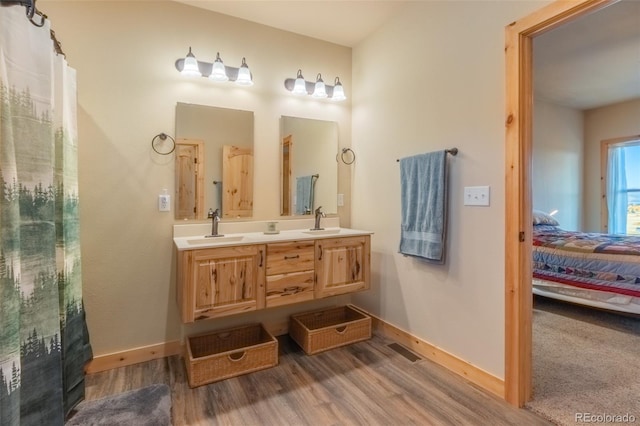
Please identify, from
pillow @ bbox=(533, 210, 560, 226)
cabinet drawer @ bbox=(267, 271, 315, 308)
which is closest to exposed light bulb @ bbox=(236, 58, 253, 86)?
cabinet drawer @ bbox=(267, 271, 315, 308)

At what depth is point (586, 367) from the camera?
83.7 inches

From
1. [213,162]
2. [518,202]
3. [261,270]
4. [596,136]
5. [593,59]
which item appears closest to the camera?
[518,202]

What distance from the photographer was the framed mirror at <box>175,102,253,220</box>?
7.69ft

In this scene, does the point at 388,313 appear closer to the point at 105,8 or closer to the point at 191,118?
the point at 191,118

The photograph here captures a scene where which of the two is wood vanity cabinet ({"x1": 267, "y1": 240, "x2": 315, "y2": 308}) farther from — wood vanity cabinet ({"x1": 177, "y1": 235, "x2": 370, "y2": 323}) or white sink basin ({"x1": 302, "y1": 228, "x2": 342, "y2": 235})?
white sink basin ({"x1": 302, "y1": 228, "x2": 342, "y2": 235})

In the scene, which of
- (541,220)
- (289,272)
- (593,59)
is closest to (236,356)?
(289,272)

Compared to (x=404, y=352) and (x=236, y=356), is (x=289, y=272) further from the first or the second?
(x=404, y=352)

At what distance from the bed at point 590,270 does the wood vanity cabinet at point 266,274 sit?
223cm

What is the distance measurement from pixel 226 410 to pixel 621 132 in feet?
22.0

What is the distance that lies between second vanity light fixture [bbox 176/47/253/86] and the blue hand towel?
892mm

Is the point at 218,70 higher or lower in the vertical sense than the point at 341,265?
higher

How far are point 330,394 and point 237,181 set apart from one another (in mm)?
1649

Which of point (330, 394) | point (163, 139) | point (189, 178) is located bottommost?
point (330, 394)

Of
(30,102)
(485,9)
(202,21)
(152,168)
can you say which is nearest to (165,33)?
(202,21)
